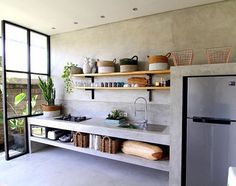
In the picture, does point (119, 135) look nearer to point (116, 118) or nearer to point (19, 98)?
point (116, 118)

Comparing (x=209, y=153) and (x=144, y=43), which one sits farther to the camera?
(x=144, y=43)

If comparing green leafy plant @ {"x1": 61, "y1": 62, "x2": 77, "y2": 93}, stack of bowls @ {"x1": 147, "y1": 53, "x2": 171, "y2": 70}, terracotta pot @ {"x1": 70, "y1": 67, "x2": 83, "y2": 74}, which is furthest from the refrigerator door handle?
green leafy plant @ {"x1": 61, "y1": 62, "x2": 77, "y2": 93}

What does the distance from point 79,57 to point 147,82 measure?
5.78 feet

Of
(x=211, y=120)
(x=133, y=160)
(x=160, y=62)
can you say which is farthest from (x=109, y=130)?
(x=211, y=120)

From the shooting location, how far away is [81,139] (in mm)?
3189

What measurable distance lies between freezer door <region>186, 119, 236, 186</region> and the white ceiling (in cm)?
186

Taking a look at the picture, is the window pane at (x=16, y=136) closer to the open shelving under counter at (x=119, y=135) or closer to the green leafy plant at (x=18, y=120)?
the green leafy plant at (x=18, y=120)

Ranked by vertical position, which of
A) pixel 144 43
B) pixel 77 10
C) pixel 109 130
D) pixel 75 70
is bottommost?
pixel 109 130

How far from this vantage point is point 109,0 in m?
2.61

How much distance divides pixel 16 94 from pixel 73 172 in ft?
7.04

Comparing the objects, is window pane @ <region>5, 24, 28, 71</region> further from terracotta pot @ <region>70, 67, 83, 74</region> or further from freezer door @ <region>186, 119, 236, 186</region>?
freezer door @ <region>186, 119, 236, 186</region>

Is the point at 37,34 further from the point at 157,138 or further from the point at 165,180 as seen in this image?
the point at 165,180

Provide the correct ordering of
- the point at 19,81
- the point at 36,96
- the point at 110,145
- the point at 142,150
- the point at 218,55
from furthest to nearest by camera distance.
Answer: the point at 36,96, the point at 19,81, the point at 110,145, the point at 142,150, the point at 218,55

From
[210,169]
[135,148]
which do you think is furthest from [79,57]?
[210,169]
